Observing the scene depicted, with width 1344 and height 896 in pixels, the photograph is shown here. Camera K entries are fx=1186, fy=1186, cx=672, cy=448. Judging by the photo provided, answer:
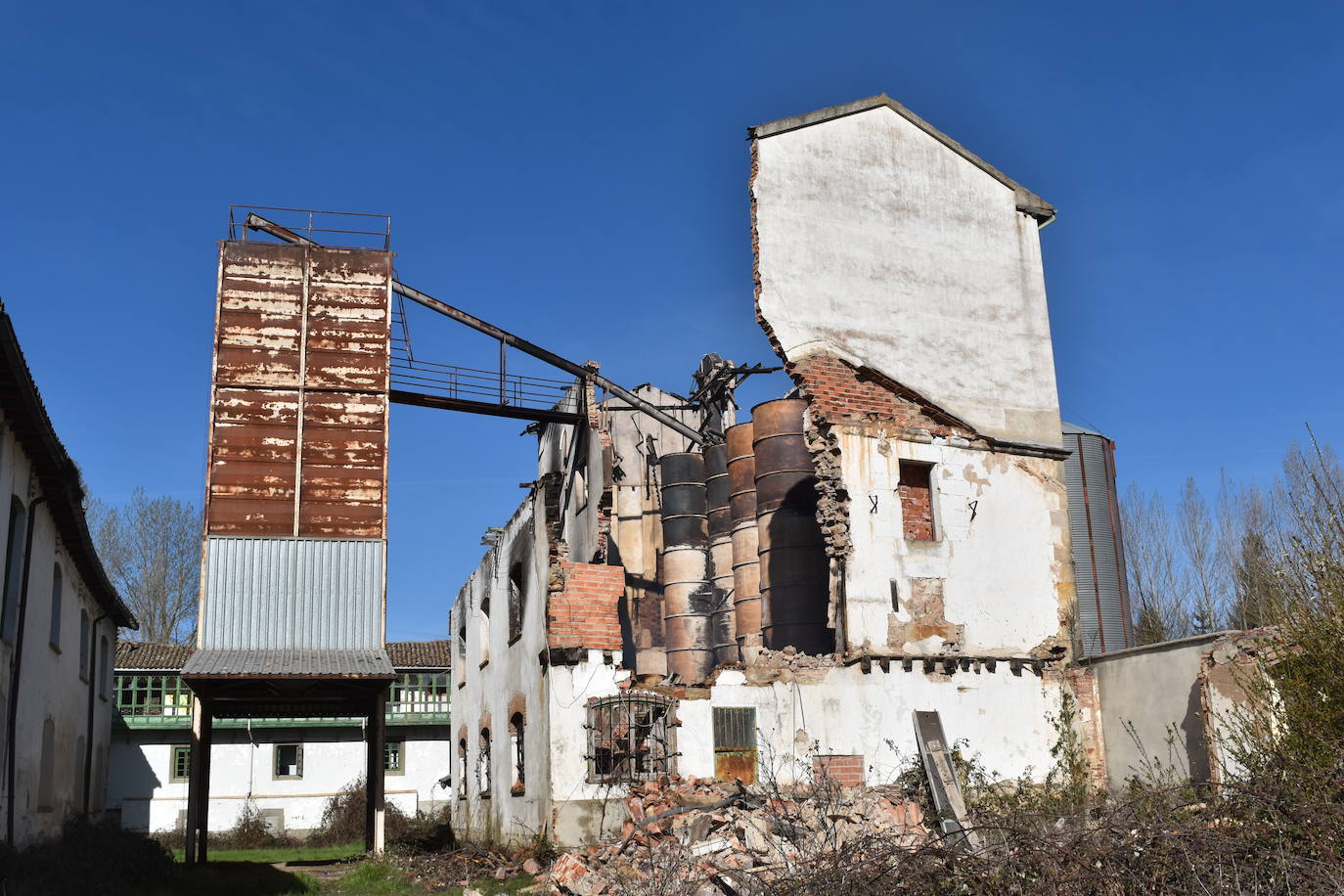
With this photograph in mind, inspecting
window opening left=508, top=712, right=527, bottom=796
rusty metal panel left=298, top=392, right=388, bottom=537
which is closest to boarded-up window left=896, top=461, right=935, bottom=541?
window opening left=508, top=712, right=527, bottom=796

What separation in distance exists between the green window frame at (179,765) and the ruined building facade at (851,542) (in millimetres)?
14896

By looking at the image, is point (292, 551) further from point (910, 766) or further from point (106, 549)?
point (106, 549)

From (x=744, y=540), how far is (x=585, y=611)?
18.6 feet

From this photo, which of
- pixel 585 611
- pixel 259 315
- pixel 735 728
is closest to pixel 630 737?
pixel 735 728

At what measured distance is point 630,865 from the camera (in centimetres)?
1203

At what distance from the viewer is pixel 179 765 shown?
1309 inches

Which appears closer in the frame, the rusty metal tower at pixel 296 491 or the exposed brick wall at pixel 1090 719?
the exposed brick wall at pixel 1090 719

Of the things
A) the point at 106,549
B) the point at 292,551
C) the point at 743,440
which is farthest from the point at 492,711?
the point at 106,549

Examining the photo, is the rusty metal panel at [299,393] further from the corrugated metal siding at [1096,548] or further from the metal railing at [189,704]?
the metal railing at [189,704]

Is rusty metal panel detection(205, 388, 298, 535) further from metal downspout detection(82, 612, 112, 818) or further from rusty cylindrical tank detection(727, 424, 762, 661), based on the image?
rusty cylindrical tank detection(727, 424, 762, 661)

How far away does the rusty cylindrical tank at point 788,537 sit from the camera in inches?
749

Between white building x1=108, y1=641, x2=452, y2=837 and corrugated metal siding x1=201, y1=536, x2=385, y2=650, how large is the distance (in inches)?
574

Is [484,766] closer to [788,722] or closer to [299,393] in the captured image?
[299,393]

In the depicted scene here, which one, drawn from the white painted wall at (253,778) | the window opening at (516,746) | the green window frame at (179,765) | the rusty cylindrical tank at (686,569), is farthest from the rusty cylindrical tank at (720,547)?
the green window frame at (179,765)
